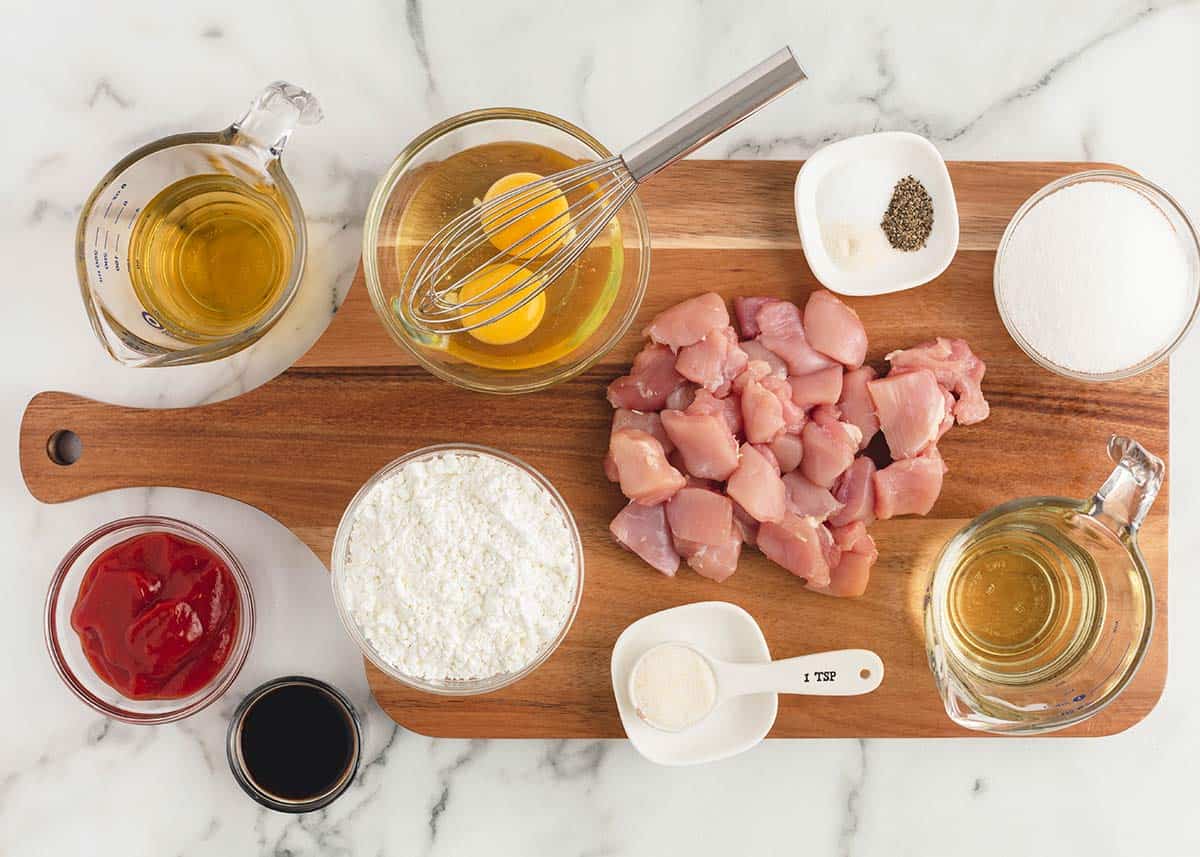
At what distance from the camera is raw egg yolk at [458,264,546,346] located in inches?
65.4

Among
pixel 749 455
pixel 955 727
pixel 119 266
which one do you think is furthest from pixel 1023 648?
pixel 119 266

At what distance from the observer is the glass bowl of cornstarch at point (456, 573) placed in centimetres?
166

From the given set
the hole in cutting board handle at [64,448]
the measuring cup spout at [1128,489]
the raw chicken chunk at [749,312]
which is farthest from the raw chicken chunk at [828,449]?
the hole in cutting board handle at [64,448]

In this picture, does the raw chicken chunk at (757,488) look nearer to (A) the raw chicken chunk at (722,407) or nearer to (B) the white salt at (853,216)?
(A) the raw chicken chunk at (722,407)

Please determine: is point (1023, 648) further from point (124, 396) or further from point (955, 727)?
point (124, 396)

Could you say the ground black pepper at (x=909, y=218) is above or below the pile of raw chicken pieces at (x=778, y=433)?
above

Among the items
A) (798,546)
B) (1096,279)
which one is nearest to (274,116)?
(798,546)

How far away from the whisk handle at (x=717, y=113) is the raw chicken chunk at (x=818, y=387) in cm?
55

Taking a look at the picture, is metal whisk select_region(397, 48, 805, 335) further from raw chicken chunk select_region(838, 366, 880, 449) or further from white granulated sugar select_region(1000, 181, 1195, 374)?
white granulated sugar select_region(1000, 181, 1195, 374)

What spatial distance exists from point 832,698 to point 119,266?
1517 mm

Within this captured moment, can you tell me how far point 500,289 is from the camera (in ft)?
5.47

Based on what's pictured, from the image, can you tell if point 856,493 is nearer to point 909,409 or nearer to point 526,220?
point 909,409

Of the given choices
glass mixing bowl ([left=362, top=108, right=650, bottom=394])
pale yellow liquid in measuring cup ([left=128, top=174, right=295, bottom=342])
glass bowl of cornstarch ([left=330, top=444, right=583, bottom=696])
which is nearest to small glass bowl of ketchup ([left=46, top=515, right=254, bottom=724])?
glass bowl of cornstarch ([left=330, top=444, right=583, bottom=696])

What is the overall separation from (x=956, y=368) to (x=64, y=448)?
66.8 inches
